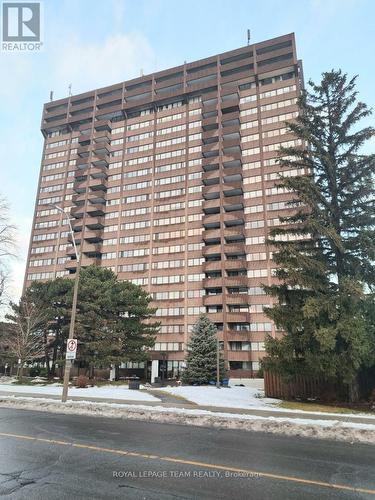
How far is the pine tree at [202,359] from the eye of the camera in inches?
1459

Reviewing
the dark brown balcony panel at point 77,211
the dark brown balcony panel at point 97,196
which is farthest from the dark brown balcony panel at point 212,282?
the dark brown balcony panel at point 77,211

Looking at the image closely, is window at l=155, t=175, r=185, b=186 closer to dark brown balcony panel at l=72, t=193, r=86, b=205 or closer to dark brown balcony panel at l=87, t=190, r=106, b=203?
dark brown balcony panel at l=87, t=190, r=106, b=203

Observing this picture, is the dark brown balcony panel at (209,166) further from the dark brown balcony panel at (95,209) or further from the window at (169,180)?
the dark brown balcony panel at (95,209)

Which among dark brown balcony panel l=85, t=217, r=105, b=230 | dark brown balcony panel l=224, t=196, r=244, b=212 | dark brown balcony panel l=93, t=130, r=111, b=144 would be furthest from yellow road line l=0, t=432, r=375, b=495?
dark brown balcony panel l=93, t=130, r=111, b=144

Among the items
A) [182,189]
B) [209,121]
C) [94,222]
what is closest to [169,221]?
[182,189]

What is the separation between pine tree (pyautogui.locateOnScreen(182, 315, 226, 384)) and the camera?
37062 mm

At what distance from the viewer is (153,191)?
2997 inches

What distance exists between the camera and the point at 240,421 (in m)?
11.1

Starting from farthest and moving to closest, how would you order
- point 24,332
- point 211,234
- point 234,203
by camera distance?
point 234,203 → point 211,234 → point 24,332

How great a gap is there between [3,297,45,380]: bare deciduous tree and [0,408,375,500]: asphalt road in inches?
1083

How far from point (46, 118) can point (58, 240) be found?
37.0 metres

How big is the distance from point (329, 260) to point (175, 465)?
16949 millimetres

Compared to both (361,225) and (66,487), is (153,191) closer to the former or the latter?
(361,225)

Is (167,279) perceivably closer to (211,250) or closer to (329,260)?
(211,250)
